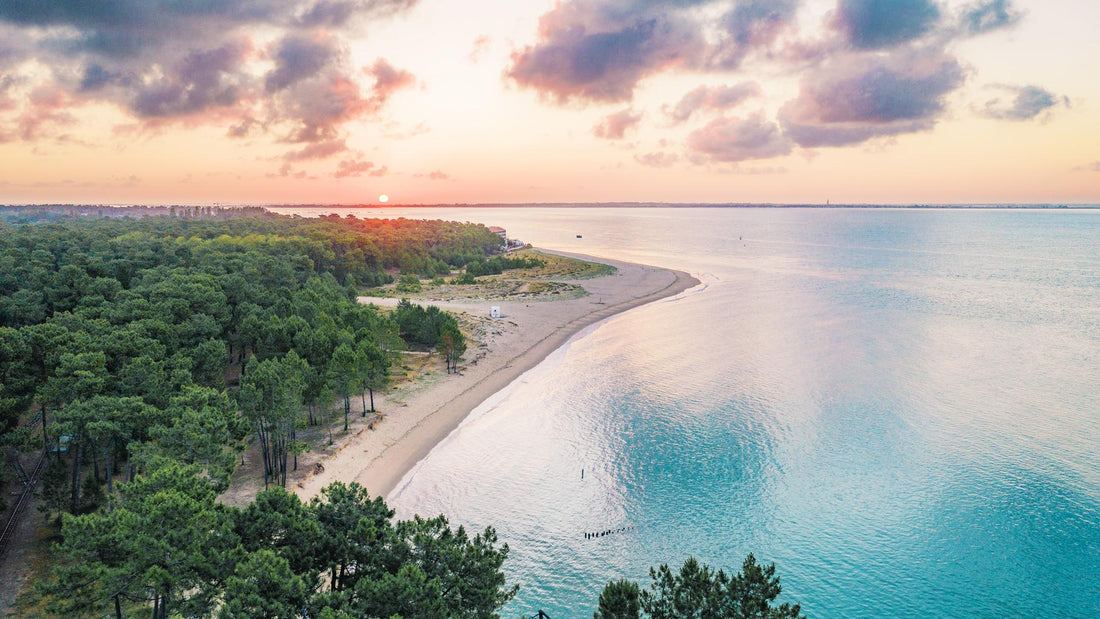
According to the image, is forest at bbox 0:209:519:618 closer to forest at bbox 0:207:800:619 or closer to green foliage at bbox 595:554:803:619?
forest at bbox 0:207:800:619

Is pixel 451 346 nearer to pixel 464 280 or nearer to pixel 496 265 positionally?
pixel 464 280

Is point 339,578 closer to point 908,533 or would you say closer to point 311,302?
point 908,533

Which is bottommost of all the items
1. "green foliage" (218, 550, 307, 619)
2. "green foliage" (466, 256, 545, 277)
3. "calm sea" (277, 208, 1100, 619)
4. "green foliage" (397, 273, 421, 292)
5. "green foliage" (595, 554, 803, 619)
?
"calm sea" (277, 208, 1100, 619)

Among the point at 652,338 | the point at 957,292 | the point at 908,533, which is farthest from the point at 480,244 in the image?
the point at 908,533

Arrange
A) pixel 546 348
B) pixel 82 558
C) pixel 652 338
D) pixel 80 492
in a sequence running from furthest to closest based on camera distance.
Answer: pixel 652 338 → pixel 546 348 → pixel 80 492 → pixel 82 558

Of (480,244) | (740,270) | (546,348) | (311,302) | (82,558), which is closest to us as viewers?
(82,558)

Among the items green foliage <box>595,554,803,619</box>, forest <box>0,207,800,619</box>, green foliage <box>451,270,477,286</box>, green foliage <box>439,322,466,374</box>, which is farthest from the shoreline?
green foliage <box>451,270,477,286</box>

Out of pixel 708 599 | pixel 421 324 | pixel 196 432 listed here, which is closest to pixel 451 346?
pixel 421 324
